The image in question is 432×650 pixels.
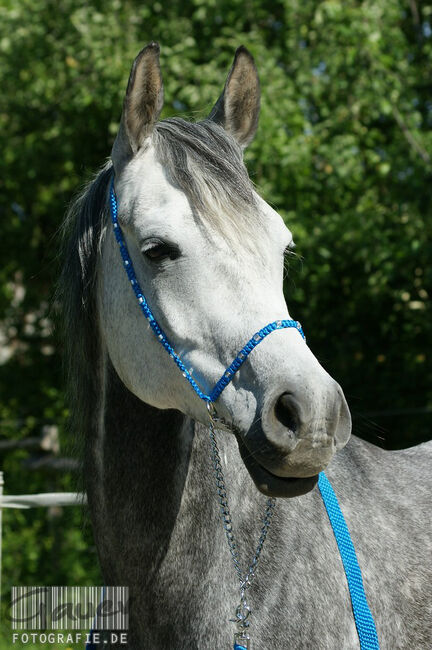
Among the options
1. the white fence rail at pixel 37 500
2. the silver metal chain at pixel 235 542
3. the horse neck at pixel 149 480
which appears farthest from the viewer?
the white fence rail at pixel 37 500

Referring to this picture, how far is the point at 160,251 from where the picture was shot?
2135 millimetres

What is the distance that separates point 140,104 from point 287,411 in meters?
1.09

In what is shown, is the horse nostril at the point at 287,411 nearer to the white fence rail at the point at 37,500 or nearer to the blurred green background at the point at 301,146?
the white fence rail at the point at 37,500

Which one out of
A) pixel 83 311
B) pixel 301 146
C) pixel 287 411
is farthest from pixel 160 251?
pixel 301 146

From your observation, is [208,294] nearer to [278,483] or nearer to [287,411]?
[287,411]

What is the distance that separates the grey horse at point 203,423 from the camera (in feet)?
6.28

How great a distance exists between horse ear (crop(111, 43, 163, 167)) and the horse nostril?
98 cm

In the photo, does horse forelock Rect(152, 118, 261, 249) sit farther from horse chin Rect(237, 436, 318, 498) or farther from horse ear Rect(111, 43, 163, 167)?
horse chin Rect(237, 436, 318, 498)

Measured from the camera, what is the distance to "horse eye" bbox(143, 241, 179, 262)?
2.11m

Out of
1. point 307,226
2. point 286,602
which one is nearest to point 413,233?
point 307,226

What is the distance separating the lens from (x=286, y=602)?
2117 mm

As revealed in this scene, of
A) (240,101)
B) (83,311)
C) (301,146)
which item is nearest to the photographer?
(83,311)

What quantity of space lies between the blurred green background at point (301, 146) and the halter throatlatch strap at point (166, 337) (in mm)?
3558

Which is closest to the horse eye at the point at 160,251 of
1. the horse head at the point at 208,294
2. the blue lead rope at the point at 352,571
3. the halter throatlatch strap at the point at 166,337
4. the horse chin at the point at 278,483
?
the horse head at the point at 208,294
